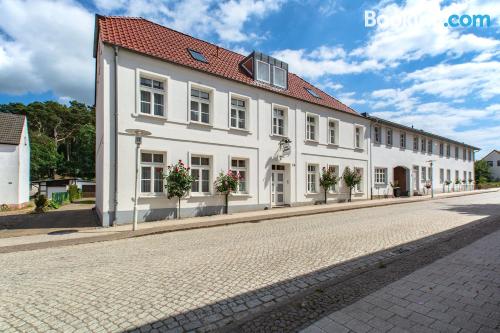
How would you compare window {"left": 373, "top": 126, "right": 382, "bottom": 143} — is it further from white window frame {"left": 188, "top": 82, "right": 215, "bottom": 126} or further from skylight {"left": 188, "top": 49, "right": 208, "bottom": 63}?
skylight {"left": 188, "top": 49, "right": 208, "bottom": 63}

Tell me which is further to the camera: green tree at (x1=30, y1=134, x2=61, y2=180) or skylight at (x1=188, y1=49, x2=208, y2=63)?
green tree at (x1=30, y1=134, x2=61, y2=180)

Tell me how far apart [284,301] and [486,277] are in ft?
10.8

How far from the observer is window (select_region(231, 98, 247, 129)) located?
48.2 feet

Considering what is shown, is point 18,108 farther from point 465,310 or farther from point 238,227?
point 465,310

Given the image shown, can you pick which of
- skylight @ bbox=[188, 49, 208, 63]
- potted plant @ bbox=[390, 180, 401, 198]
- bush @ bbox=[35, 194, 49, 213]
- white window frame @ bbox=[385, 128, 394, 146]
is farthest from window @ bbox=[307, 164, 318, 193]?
bush @ bbox=[35, 194, 49, 213]

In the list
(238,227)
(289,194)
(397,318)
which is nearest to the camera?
(397,318)

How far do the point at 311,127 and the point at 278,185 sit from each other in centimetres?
480

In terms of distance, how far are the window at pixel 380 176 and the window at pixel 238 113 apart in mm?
14054

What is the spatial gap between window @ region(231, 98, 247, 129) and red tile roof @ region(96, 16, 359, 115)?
1084mm

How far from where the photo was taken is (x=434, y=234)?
792 cm

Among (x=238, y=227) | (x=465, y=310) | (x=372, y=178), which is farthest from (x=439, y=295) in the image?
(x=372, y=178)

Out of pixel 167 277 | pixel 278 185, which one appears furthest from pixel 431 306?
pixel 278 185

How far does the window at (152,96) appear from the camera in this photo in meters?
11.7

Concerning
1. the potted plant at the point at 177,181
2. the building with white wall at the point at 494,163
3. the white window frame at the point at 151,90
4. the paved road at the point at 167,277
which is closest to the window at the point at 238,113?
the white window frame at the point at 151,90
